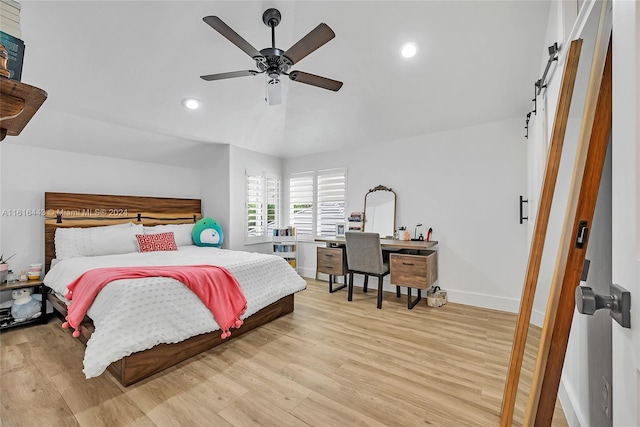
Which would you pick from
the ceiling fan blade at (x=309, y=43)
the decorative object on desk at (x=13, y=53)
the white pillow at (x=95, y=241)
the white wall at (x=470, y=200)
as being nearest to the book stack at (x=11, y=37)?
the decorative object on desk at (x=13, y=53)

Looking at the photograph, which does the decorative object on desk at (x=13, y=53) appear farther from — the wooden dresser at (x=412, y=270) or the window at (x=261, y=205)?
the window at (x=261, y=205)

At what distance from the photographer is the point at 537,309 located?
1.39 m

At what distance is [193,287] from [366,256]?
209cm

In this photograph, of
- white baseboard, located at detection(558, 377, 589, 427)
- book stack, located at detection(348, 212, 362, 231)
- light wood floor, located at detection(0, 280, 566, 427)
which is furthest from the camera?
book stack, located at detection(348, 212, 362, 231)

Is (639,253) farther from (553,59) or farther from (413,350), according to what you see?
(413,350)

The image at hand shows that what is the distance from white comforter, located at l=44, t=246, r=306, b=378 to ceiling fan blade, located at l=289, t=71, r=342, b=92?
72.8 inches

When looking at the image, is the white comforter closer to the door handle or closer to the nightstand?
the nightstand

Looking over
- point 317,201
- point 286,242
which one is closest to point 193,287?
point 286,242

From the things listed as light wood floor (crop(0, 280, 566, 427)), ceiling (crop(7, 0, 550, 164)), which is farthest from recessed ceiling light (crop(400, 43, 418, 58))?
light wood floor (crop(0, 280, 566, 427))

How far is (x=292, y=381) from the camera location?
199 centimetres

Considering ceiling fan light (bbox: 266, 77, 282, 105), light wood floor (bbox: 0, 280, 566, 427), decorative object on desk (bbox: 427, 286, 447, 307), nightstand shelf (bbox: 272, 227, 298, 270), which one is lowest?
light wood floor (bbox: 0, 280, 566, 427)

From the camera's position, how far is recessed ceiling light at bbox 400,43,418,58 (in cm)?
265

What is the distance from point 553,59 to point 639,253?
1.83 metres

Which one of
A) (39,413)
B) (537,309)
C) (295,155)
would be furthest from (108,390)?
(295,155)
